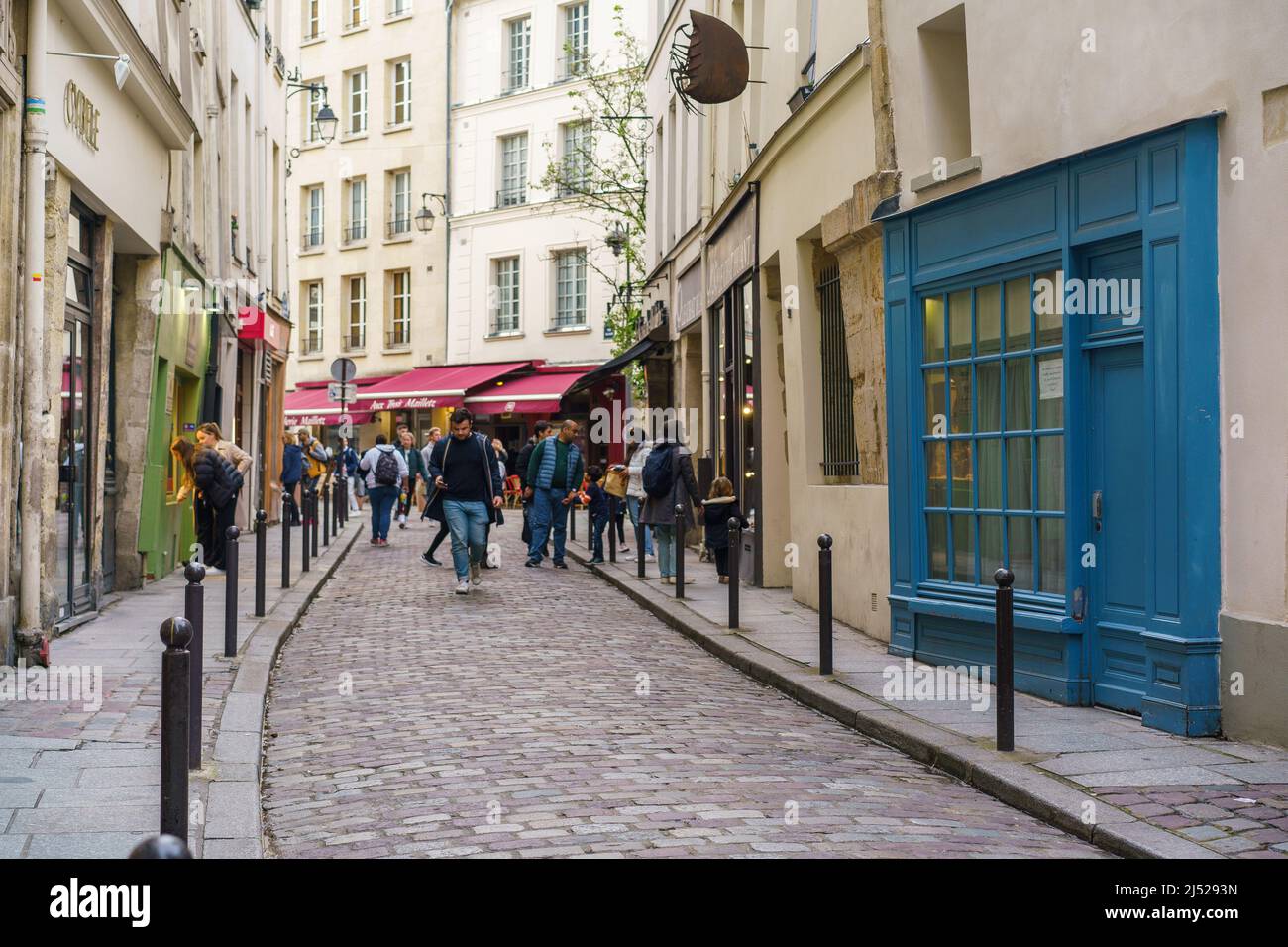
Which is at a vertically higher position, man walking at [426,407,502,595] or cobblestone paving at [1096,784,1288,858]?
man walking at [426,407,502,595]

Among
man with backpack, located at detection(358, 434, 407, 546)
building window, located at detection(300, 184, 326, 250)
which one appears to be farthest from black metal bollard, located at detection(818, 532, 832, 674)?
building window, located at detection(300, 184, 326, 250)

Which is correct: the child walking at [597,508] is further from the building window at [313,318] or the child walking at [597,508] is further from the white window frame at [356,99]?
the building window at [313,318]

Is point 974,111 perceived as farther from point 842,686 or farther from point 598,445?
point 598,445

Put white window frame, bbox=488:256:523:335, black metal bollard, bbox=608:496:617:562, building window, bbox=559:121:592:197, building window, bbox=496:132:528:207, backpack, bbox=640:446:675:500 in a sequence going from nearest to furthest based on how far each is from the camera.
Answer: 1. backpack, bbox=640:446:675:500
2. black metal bollard, bbox=608:496:617:562
3. building window, bbox=559:121:592:197
4. building window, bbox=496:132:528:207
5. white window frame, bbox=488:256:523:335

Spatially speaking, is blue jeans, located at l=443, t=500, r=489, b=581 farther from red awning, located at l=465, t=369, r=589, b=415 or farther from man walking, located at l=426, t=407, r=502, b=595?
red awning, located at l=465, t=369, r=589, b=415

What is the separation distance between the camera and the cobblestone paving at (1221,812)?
17.4ft

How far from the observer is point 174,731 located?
4.89m

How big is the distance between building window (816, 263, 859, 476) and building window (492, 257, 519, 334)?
24.3 meters

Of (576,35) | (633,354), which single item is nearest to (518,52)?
(576,35)

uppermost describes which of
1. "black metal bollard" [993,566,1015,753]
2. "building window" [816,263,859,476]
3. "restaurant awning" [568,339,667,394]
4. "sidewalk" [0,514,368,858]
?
"restaurant awning" [568,339,667,394]

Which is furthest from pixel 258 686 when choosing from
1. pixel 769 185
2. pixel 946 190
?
pixel 769 185

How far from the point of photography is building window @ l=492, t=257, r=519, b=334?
3712cm

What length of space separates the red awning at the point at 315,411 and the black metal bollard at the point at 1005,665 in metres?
31.5
